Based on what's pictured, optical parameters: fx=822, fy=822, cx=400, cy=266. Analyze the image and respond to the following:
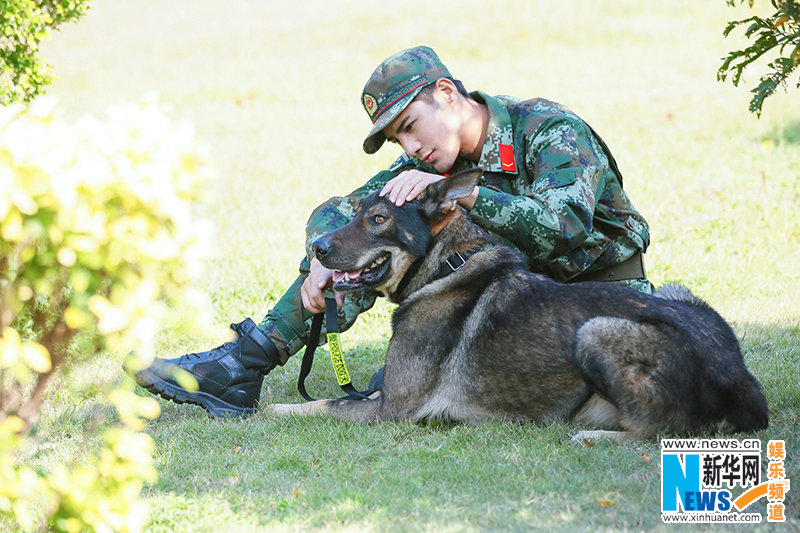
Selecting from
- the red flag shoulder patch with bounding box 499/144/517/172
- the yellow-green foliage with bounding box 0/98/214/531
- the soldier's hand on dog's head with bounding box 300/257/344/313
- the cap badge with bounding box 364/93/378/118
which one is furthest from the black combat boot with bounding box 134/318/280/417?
the yellow-green foliage with bounding box 0/98/214/531

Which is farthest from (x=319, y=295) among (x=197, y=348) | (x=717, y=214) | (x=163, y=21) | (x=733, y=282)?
(x=163, y=21)

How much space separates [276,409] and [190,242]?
2.82 meters

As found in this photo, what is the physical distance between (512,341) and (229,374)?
181 cm

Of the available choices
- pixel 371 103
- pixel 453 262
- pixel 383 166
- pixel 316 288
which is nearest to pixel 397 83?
pixel 371 103

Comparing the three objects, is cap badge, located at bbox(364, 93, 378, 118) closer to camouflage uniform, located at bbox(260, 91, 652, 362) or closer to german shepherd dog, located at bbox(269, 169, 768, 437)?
camouflage uniform, located at bbox(260, 91, 652, 362)

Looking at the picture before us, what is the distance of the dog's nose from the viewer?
179 inches

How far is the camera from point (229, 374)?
508cm

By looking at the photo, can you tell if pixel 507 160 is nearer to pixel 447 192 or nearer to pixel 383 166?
pixel 447 192

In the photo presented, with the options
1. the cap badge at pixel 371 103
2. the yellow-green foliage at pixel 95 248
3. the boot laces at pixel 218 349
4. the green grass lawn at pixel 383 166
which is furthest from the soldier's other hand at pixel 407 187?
the yellow-green foliage at pixel 95 248

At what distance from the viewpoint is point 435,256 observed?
185 inches

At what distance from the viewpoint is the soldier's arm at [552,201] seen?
458 cm

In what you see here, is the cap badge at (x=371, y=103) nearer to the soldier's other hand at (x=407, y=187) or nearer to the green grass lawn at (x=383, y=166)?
the soldier's other hand at (x=407, y=187)

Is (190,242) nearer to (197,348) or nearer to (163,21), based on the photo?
(197,348)

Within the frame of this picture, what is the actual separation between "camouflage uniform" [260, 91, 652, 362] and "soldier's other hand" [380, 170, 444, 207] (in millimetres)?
387
